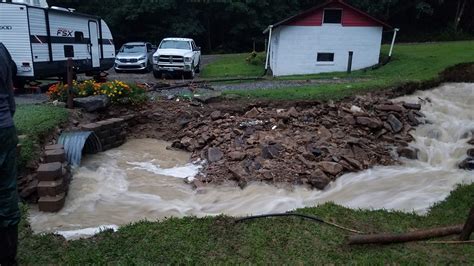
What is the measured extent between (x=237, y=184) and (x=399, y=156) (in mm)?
3773

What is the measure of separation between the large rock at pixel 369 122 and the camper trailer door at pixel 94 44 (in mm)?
13579

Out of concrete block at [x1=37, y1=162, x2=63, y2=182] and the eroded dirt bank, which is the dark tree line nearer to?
the eroded dirt bank

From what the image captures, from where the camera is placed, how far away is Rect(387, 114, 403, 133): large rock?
975 cm

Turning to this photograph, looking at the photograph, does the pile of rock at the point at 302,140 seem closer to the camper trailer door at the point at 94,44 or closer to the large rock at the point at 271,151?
the large rock at the point at 271,151

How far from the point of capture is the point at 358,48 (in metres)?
23.2

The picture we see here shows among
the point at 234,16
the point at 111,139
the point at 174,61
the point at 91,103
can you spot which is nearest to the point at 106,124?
the point at 111,139

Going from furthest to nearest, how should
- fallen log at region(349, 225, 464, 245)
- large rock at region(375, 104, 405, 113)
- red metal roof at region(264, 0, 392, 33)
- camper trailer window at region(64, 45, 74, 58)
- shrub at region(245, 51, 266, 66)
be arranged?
1. shrub at region(245, 51, 266, 66)
2. red metal roof at region(264, 0, 392, 33)
3. camper trailer window at region(64, 45, 74, 58)
4. large rock at region(375, 104, 405, 113)
5. fallen log at region(349, 225, 464, 245)

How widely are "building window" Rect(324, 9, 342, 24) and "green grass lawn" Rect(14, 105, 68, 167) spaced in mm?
17517

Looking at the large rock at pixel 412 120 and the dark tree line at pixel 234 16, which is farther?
the dark tree line at pixel 234 16

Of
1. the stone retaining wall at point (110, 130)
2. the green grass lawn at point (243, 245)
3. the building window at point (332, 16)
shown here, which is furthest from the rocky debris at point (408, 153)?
the building window at point (332, 16)

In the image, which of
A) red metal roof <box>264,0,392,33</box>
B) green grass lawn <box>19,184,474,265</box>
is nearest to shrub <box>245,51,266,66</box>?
red metal roof <box>264,0,392,33</box>

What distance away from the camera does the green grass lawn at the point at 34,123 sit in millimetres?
7052

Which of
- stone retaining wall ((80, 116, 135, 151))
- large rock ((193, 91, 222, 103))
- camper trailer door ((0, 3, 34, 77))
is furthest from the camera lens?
camper trailer door ((0, 3, 34, 77))

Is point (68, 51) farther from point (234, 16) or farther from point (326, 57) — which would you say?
point (234, 16)
